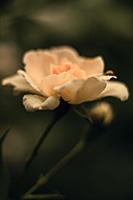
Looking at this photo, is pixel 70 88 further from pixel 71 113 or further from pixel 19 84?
pixel 71 113

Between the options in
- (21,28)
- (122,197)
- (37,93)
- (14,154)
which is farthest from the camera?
(122,197)

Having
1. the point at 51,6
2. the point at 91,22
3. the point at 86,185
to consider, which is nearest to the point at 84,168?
the point at 86,185

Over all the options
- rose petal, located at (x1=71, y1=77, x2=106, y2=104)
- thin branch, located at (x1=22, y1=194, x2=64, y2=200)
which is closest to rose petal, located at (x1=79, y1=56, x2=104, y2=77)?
rose petal, located at (x1=71, y1=77, x2=106, y2=104)

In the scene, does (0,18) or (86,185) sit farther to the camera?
(86,185)

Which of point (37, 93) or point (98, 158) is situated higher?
point (37, 93)

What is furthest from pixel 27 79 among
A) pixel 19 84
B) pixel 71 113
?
pixel 71 113

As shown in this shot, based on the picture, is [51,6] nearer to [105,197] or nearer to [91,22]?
[91,22]

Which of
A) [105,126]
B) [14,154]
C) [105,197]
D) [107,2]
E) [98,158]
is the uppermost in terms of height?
[107,2]
